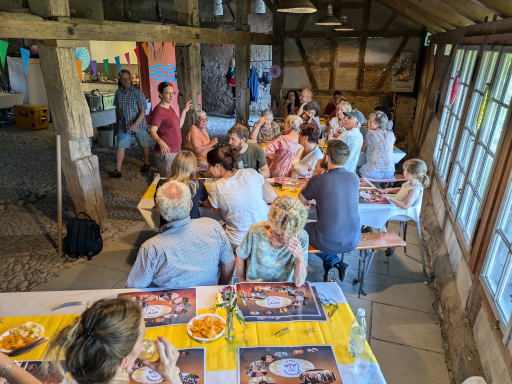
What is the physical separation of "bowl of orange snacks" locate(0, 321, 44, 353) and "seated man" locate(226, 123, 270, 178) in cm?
282

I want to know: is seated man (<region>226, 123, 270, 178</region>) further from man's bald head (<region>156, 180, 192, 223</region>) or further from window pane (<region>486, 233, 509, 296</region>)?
window pane (<region>486, 233, 509, 296</region>)

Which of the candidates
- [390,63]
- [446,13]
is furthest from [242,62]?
[390,63]

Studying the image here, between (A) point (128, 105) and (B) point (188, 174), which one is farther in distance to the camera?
(A) point (128, 105)

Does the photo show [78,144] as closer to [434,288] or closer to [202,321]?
[202,321]

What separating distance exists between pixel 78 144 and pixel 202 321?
3331mm

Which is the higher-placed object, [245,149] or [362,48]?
[362,48]

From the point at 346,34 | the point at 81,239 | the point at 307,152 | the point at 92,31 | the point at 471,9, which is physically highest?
the point at 471,9

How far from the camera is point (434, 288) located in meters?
4.08

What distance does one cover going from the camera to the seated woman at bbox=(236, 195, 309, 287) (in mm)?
2459

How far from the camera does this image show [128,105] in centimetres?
679

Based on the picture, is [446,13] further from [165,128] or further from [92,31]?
[92,31]

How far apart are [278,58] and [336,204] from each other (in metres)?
8.50

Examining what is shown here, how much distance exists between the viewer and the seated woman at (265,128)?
6041mm

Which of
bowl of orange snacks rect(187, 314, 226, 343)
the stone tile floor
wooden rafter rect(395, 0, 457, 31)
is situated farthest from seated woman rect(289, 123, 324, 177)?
wooden rafter rect(395, 0, 457, 31)
